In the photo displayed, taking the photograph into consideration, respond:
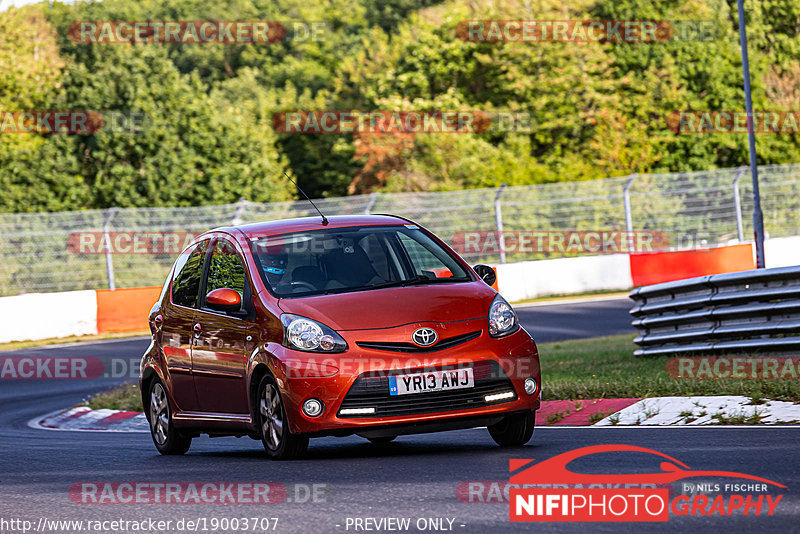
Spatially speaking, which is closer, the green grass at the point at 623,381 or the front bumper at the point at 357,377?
the front bumper at the point at 357,377

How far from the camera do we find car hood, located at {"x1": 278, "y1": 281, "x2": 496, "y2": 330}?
763 centimetres

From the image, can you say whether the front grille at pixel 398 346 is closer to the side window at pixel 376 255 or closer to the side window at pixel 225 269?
the side window at pixel 376 255

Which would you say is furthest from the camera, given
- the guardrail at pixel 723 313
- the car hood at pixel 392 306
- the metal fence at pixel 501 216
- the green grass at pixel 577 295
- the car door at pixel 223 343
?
the green grass at pixel 577 295

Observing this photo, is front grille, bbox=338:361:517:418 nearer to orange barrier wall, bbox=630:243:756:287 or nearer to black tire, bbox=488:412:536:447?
black tire, bbox=488:412:536:447

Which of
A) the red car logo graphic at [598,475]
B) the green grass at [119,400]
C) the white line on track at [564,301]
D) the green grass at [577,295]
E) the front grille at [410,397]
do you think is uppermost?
the front grille at [410,397]

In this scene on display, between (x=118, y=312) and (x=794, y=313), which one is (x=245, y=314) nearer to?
(x=794, y=313)

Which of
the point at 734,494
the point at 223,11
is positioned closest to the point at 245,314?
the point at 734,494

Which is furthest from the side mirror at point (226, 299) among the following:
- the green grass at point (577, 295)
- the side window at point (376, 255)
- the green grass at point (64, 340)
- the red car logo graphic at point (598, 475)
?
the green grass at point (577, 295)

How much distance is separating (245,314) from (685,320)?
6.22 metres

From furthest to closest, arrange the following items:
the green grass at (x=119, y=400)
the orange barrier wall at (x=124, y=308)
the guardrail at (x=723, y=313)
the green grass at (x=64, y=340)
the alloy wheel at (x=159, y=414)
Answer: the orange barrier wall at (x=124, y=308), the green grass at (x=64, y=340), the green grass at (x=119, y=400), the guardrail at (x=723, y=313), the alloy wheel at (x=159, y=414)

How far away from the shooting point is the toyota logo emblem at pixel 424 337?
754cm

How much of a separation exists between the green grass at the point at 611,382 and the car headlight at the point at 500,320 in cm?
204

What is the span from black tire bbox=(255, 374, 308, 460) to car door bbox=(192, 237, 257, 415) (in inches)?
7.5

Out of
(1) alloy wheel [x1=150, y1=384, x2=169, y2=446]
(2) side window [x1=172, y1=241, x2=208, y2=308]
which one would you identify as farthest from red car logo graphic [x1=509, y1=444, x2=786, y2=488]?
(1) alloy wheel [x1=150, y1=384, x2=169, y2=446]
